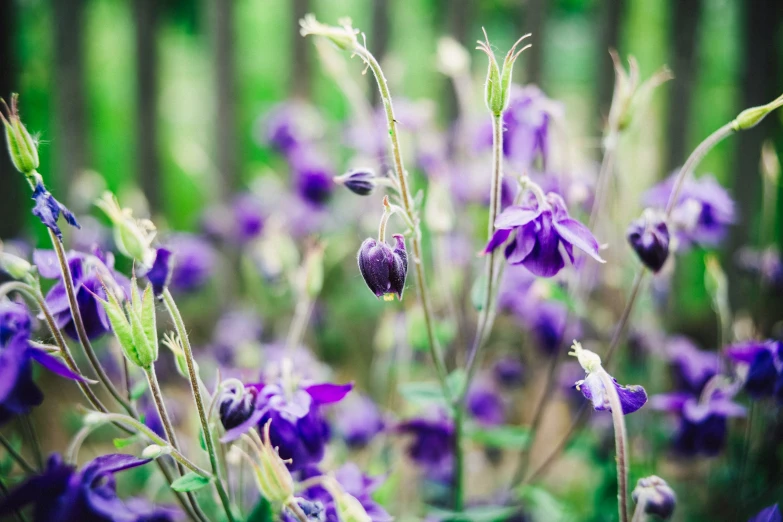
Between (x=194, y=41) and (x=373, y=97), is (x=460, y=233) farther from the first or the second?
(x=194, y=41)

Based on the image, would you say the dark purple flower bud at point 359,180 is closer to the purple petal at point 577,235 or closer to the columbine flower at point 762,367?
the purple petal at point 577,235

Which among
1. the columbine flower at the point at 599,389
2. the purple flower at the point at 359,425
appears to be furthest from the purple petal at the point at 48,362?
the purple flower at the point at 359,425

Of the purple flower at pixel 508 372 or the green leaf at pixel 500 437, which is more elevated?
the green leaf at pixel 500 437

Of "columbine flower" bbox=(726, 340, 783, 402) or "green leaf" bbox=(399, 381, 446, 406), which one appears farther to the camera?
"green leaf" bbox=(399, 381, 446, 406)

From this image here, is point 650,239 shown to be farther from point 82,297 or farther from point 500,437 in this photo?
point 82,297

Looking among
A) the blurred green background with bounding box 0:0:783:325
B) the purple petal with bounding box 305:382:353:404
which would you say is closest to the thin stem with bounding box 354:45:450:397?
A: the purple petal with bounding box 305:382:353:404

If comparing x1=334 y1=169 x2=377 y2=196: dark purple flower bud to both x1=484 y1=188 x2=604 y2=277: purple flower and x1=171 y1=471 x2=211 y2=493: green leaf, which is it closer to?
x1=484 y1=188 x2=604 y2=277: purple flower

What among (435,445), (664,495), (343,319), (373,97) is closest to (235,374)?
(435,445)
